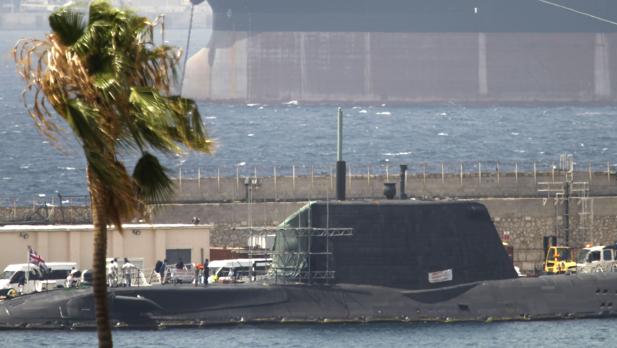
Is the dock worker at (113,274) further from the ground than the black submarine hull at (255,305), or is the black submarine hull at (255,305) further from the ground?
the dock worker at (113,274)

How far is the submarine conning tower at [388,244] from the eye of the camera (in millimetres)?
29016

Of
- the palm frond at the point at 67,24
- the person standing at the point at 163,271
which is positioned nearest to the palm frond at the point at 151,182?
the palm frond at the point at 67,24

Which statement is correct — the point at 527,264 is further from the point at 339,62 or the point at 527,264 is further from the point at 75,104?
the point at 339,62

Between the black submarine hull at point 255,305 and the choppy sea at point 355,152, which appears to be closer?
the choppy sea at point 355,152

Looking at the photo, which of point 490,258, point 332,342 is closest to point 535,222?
point 490,258

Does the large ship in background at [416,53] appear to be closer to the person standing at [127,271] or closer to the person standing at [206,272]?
the person standing at [206,272]

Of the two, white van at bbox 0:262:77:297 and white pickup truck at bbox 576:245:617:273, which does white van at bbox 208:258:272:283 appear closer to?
white van at bbox 0:262:77:297

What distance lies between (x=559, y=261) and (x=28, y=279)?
13158 millimetres

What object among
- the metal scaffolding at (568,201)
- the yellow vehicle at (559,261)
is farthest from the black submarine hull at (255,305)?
the metal scaffolding at (568,201)

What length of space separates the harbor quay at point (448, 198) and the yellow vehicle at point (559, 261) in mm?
1213

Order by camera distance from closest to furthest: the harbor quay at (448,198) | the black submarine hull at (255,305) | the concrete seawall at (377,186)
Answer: the black submarine hull at (255,305) < the harbor quay at (448,198) < the concrete seawall at (377,186)

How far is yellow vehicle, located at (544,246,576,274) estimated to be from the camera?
1421 inches

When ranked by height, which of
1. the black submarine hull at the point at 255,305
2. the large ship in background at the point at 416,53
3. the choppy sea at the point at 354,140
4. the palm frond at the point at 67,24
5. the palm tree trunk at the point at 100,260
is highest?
the large ship in background at the point at 416,53

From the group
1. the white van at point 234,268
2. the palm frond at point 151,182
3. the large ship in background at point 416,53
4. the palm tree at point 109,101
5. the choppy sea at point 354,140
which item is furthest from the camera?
the large ship in background at point 416,53
